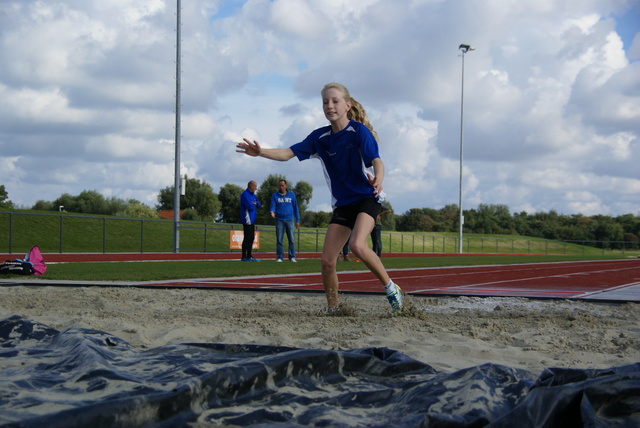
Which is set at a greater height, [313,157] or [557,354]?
[313,157]

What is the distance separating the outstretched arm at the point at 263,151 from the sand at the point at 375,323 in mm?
1342

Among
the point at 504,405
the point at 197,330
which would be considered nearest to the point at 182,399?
the point at 504,405

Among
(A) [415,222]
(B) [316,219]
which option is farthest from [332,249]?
(A) [415,222]

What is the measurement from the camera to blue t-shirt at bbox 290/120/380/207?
498cm

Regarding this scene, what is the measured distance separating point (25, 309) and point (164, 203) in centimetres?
7684

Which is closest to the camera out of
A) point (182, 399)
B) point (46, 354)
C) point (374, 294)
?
point (182, 399)

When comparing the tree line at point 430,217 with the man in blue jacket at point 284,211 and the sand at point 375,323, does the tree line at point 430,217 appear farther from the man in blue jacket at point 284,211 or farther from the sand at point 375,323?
the sand at point 375,323

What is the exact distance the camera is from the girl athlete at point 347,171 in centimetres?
495

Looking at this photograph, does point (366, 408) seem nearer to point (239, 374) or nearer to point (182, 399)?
point (239, 374)

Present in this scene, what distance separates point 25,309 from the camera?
5453 mm

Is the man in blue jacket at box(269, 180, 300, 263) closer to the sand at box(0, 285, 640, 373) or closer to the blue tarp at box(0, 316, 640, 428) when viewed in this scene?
the sand at box(0, 285, 640, 373)

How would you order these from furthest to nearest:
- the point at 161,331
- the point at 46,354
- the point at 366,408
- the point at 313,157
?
the point at 313,157
the point at 161,331
the point at 46,354
the point at 366,408

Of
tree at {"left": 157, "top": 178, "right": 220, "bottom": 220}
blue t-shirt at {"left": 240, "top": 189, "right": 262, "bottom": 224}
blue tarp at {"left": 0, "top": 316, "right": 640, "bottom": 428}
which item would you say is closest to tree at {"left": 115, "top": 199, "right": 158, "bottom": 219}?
tree at {"left": 157, "top": 178, "right": 220, "bottom": 220}

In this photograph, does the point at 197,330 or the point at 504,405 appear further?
the point at 197,330
